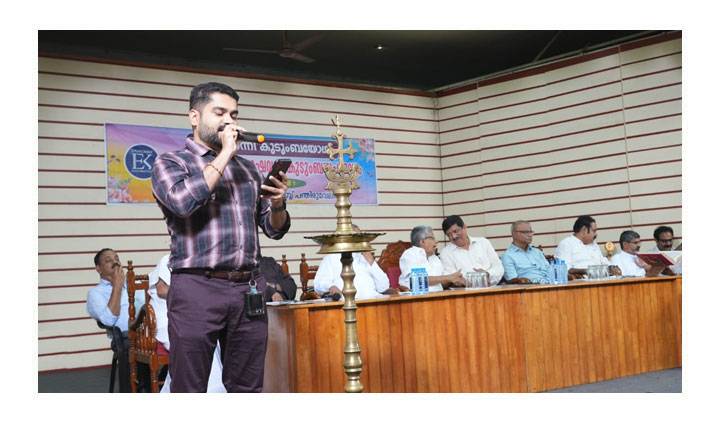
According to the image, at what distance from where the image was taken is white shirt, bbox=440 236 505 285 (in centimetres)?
637

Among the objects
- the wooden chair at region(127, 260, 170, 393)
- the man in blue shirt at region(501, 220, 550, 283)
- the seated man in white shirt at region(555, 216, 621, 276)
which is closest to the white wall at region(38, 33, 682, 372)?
the seated man in white shirt at region(555, 216, 621, 276)

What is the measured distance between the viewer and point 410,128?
9.44 meters

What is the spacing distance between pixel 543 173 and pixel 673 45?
6.67 ft

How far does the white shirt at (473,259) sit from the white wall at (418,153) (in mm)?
2131

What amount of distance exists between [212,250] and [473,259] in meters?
4.40

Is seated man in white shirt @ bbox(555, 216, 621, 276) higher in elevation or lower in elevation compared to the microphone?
lower

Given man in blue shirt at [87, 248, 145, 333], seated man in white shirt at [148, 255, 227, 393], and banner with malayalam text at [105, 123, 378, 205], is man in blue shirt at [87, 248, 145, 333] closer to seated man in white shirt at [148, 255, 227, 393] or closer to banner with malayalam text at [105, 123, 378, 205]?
seated man in white shirt at [148, 255, 227, 393]

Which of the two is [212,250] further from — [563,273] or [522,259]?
[522,259]

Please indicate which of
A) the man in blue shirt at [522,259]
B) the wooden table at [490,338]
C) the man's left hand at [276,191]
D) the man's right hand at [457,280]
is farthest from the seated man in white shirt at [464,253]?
the man's left hand at [276,191]

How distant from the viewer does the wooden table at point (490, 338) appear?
364 cm

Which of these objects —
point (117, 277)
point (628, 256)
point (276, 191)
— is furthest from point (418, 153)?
point (276, 191)

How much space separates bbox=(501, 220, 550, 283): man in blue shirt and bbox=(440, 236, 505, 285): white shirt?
0.17 metres

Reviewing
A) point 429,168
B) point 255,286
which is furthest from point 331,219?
point 255,286

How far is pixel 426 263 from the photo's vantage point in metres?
5.84
